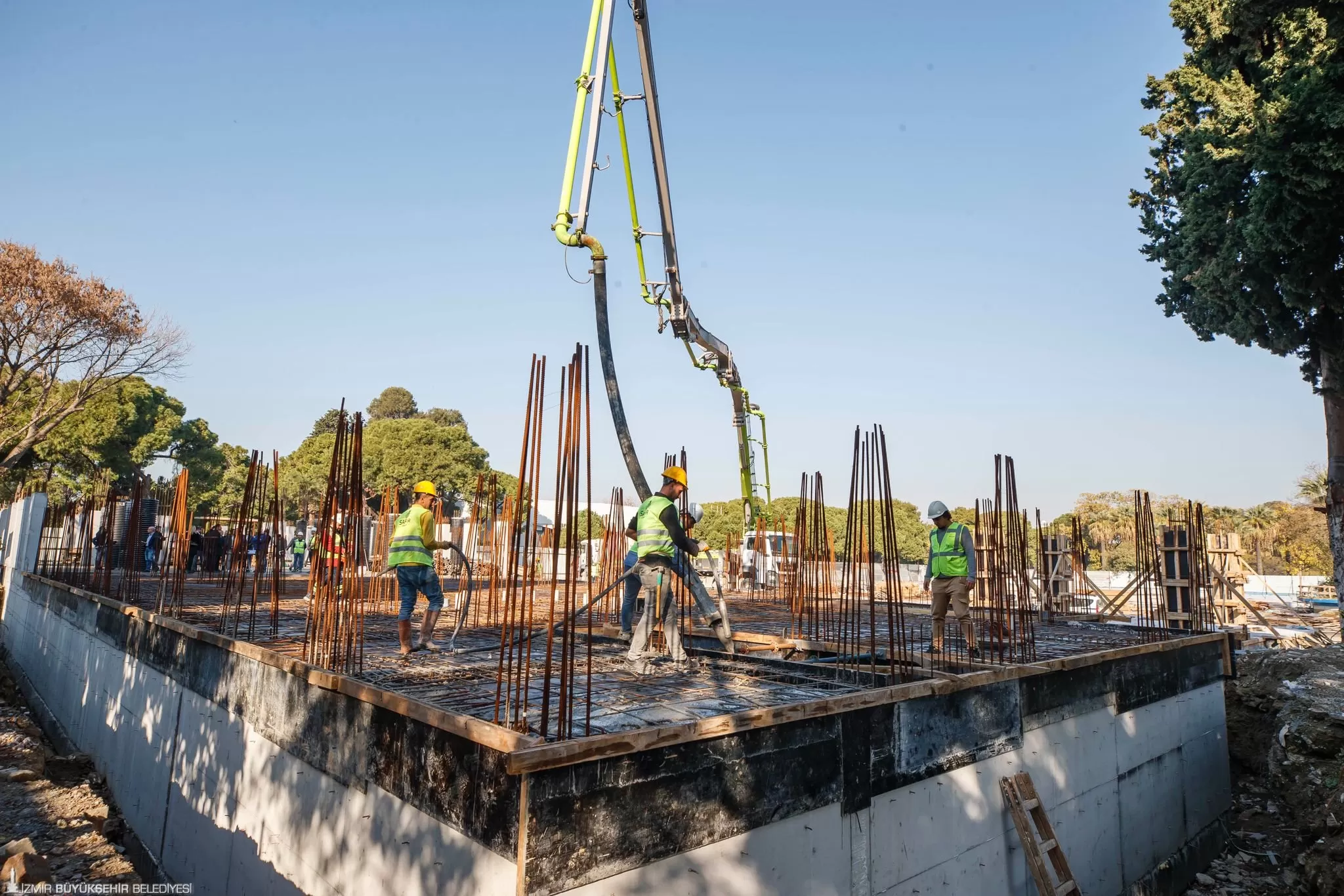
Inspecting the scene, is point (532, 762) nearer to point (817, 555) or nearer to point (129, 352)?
point (817, 555)

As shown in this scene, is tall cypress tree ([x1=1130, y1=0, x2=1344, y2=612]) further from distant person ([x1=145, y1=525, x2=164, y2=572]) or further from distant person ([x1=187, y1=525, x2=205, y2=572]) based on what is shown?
distant person ([x1=145, y1=525, x2=164, y2=572])

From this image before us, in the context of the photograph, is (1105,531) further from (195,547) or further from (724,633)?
(724,633)

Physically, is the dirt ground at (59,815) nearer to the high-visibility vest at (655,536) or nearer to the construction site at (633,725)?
the construction site at (633,725)

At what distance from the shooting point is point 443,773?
150 inches

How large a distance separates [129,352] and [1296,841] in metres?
25.5

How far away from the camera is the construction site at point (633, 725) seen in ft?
12.1

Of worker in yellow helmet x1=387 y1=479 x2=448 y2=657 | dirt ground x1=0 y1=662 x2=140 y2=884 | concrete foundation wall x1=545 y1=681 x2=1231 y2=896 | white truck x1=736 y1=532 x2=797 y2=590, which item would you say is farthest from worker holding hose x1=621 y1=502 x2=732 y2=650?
white truck x1=736 y1=532 x2=797 y2=590

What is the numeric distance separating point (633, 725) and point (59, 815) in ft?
23.0

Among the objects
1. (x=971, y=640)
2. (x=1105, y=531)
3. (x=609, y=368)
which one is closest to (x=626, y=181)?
(x=609, y=368)

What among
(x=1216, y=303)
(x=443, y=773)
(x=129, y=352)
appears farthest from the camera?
(x=129, y=352)

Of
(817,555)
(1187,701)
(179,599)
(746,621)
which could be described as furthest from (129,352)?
(1187,701)

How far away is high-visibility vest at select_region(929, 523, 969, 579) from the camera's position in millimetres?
7865

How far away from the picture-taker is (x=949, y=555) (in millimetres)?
7945

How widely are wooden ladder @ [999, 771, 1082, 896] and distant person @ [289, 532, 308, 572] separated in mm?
23596
